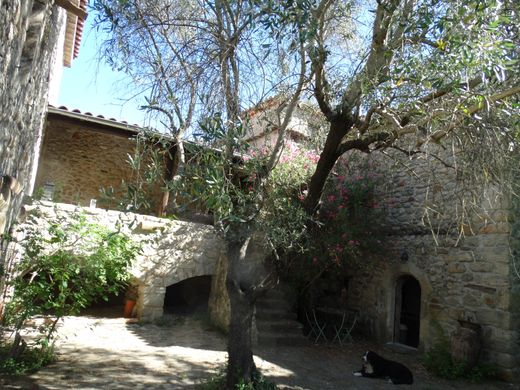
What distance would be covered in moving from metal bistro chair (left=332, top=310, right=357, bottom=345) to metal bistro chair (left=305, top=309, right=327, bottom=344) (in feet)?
0.92

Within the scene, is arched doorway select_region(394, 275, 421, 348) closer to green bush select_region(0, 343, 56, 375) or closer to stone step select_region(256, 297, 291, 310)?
stone step select_region(256, 297, 291, 310)

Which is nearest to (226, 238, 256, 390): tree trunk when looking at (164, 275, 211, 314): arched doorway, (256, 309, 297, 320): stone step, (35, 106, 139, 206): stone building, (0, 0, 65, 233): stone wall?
(0, 0, 65, 233): stone wall

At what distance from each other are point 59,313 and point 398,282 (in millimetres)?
6403

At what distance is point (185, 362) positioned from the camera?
230 inches

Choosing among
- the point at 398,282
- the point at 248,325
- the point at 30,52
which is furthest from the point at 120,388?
the point at 398,282

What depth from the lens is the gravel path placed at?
4.77 m

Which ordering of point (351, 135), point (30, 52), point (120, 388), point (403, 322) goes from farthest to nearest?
point (403, 322)
point (351, 135)
point (120, 388)
point (30, 52)

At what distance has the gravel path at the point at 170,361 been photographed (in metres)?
4.77

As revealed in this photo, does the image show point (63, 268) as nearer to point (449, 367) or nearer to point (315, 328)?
point (315, 328)

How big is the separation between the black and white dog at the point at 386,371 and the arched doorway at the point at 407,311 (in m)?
2.52

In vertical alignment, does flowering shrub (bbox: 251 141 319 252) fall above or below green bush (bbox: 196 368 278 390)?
above

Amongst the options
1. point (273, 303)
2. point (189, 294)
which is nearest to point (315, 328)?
point (273, 303)

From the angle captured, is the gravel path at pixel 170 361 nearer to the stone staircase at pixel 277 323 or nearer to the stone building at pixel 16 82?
the stone staircase at pixel 277 323

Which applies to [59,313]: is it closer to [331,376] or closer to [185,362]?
[185,362]
